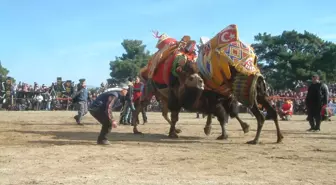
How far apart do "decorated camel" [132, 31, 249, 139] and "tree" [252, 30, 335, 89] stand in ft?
106

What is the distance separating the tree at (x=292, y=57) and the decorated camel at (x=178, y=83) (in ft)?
106

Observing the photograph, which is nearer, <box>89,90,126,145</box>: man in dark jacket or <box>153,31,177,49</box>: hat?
<box>89,90,126,145</box>: man in dark jacket

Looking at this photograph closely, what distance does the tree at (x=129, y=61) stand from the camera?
164ft

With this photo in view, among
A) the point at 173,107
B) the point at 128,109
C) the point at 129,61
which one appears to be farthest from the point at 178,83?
the point at 129,61

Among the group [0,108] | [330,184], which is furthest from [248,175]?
[0,108]

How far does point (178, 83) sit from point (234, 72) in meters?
1.58

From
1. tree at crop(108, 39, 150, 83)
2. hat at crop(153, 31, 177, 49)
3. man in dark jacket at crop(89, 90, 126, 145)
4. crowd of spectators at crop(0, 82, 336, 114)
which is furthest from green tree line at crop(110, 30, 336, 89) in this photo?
man in dark jacket at crop(89, 90, 126, 145)

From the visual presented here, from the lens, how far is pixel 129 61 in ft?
168

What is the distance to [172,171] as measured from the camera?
632cm

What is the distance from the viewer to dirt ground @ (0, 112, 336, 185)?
19.1 feet

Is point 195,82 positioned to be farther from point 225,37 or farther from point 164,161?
point 164,161

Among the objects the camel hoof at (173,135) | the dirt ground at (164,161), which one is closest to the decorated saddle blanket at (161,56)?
the camel hoof at (173,135)

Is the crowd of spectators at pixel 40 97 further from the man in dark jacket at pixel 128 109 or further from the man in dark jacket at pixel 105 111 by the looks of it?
the man in dark jacket at pixel 105 111

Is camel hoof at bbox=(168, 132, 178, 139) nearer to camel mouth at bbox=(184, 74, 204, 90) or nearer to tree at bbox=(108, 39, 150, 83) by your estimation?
camel mouth at bbox=(184, 74, 204, 90)
